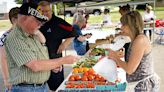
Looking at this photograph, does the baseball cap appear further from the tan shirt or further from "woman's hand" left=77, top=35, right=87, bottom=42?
"woman's hand" left=77, top=35, right=87, bottom=42

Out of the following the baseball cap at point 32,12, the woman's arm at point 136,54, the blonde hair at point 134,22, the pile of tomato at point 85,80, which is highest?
the baseball cap at point 32,12

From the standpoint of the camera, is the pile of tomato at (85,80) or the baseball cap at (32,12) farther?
the pile of tomato at (85,80)

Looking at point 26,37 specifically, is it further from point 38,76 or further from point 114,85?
point 114,85

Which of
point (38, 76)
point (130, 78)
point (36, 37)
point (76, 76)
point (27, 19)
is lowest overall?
point (76, 76)

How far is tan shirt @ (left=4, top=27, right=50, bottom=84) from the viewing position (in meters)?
2.53

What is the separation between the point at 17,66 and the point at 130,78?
1.19 meters

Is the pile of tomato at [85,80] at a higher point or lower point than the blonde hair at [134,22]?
lower

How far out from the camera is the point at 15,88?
2.77 m

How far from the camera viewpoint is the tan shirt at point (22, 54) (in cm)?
253

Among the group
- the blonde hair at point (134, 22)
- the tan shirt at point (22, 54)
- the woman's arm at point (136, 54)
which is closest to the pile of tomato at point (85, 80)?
the woman's arm at point (136, 54)

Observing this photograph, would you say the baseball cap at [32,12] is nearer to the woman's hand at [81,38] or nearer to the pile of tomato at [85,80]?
the pile of tomato at [85,80]

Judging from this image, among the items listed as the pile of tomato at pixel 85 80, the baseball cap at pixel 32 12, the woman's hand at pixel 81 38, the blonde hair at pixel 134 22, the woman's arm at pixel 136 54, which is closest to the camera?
the baseball cap at pixel 32 12

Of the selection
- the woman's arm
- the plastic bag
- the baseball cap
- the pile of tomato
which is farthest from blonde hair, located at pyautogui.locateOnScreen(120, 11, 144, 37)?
the baseball cap

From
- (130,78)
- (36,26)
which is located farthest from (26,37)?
(130,78)
